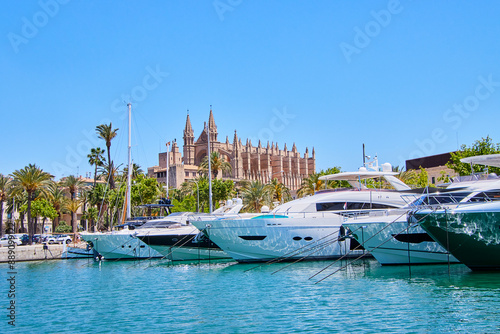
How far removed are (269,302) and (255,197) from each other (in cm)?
4487

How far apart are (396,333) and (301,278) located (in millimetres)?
8635

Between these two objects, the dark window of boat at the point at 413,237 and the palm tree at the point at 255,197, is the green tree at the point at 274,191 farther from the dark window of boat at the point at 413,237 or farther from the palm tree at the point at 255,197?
the dark window of boat at the point at 413,237

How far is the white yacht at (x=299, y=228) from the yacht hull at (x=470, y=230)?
6208 mm

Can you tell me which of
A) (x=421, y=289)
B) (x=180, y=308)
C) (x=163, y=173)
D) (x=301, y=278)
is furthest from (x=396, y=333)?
(x=163, y=173)

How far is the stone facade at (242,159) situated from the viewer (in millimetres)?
123000

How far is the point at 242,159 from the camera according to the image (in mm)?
138750

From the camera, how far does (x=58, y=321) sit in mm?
14523

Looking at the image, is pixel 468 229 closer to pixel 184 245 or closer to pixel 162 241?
pixel 184 245

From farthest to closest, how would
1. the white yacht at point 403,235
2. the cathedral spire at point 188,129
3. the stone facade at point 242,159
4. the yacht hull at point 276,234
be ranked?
1. the cathedral spire at point 188,129
2. the stone facade at point 242,159
3. the yacht hull at point 276,234
4. the white yacht at point 403,235

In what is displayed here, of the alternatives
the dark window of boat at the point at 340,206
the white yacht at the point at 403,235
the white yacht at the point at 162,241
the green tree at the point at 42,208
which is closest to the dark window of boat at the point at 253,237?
the dark window of boat at the point at 340,206

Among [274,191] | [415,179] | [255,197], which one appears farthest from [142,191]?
[415,179]

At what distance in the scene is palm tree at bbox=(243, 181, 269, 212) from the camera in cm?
6066

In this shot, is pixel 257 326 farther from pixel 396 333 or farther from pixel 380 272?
pixel 380 272

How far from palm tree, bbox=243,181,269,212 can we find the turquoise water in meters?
36.8
